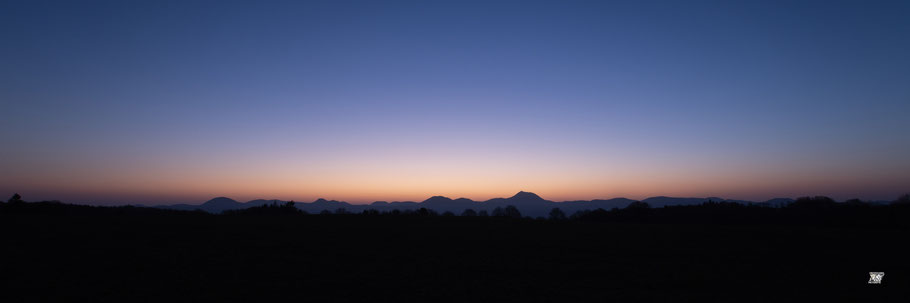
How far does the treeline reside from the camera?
3641 cm

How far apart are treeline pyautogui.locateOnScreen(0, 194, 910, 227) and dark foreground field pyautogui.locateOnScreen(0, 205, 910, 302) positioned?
43.6 ft

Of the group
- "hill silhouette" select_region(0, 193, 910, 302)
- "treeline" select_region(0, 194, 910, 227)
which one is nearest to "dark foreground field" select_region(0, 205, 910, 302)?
"hill silhouette" select_region(0, 193, 910, 302)

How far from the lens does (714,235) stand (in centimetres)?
2561

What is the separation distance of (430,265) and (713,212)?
46.4 m

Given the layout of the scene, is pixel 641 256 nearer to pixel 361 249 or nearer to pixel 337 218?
pixel 361 249

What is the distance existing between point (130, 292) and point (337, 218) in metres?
24.7

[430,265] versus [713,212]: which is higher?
[713,212]

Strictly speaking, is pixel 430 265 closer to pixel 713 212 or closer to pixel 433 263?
pixel 433 263

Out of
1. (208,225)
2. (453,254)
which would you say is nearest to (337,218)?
(208,225)

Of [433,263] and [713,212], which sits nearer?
[433,263]

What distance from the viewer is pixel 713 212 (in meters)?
49.2

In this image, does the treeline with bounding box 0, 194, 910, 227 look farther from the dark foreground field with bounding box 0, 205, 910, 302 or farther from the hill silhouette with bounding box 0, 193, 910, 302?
the dark foreground field with bounding box 0, 205, 910, 302

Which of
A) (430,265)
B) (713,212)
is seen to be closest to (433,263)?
(430,265)

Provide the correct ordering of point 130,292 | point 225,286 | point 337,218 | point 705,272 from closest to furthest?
1. point 130,292
2. point 225,286
3. point 705,272
4. point 337,218
